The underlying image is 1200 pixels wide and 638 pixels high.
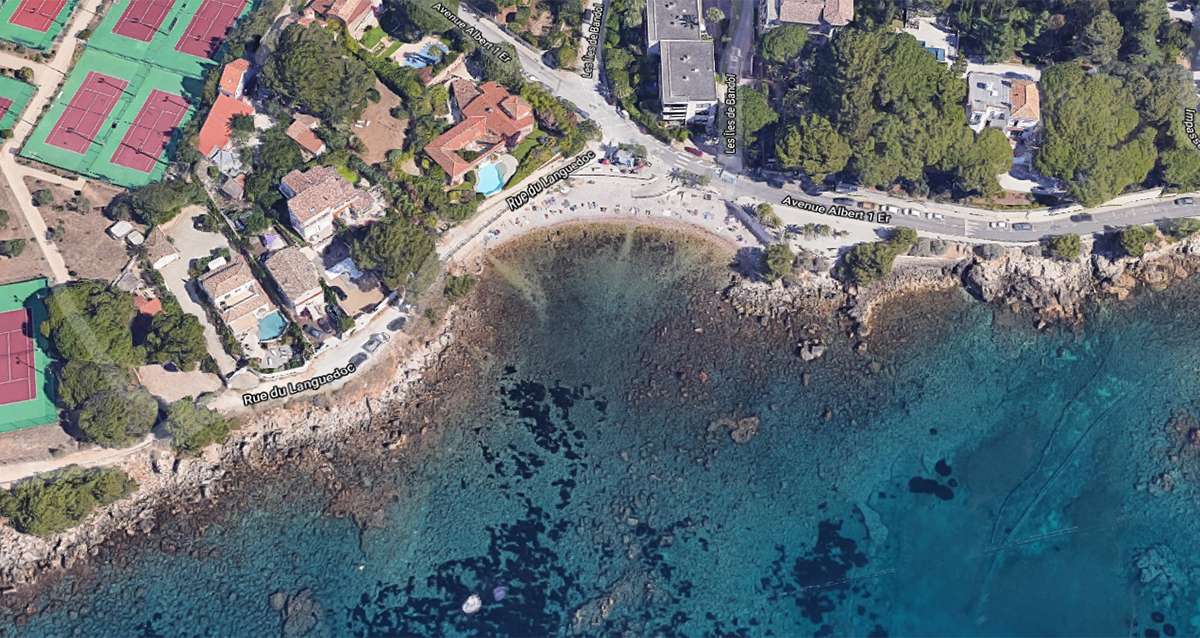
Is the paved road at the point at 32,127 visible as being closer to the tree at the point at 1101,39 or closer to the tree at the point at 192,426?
the tree at the point at 192,426

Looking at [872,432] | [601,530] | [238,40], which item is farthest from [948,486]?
[238,40]

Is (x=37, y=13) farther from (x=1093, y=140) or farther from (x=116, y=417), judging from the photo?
(x=1093, y=140)

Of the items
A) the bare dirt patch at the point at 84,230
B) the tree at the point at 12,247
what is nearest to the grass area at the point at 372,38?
the bare dirt patch at the point at 84,230

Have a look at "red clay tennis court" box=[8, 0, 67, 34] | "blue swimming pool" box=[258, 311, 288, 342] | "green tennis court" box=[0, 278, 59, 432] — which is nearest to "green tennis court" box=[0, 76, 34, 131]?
"red clay tennis court" box=[8, 0, 67, 34]

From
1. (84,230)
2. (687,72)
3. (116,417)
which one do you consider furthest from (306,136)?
(687,72)

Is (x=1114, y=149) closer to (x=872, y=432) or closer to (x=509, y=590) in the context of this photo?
(x=872, y=432)
